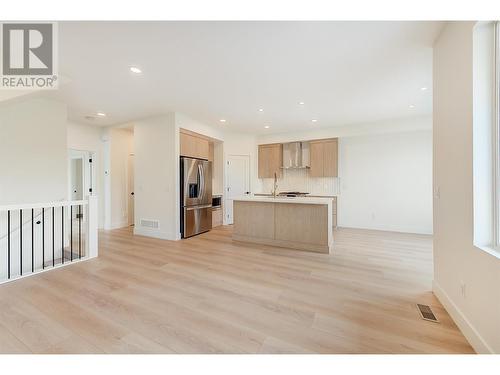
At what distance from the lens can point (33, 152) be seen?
150 inches

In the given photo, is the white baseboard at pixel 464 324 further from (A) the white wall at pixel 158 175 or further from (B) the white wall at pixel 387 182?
(A) the white wall at pixel 158 175

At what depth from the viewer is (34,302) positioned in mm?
2176

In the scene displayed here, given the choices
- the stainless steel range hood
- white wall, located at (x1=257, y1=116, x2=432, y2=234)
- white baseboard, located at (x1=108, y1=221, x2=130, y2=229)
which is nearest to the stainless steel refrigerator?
white baseboard, located at (x1=108, y1=221, x2=130, y2=229)

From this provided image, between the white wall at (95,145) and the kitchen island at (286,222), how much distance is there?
3.80 metres

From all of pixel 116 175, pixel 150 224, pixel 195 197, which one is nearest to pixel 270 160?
pixel 195 197

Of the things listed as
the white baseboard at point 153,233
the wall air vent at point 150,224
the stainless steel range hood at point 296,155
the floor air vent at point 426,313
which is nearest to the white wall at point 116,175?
the white baseboard at point 153,233

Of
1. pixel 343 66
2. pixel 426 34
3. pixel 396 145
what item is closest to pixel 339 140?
pixel 396 145

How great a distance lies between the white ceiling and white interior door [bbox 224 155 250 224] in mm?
2118

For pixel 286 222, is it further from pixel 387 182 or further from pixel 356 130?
pixel 356 130

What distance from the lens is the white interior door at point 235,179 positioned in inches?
256

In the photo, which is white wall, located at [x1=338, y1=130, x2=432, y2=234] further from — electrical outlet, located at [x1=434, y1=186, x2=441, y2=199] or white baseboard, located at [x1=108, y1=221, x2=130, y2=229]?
white baseboard, located at [x1=108, y1=221, x2=130, y2=229]

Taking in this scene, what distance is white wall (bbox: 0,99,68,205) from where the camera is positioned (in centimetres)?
354

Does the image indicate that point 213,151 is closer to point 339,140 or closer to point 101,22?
point 339,140
